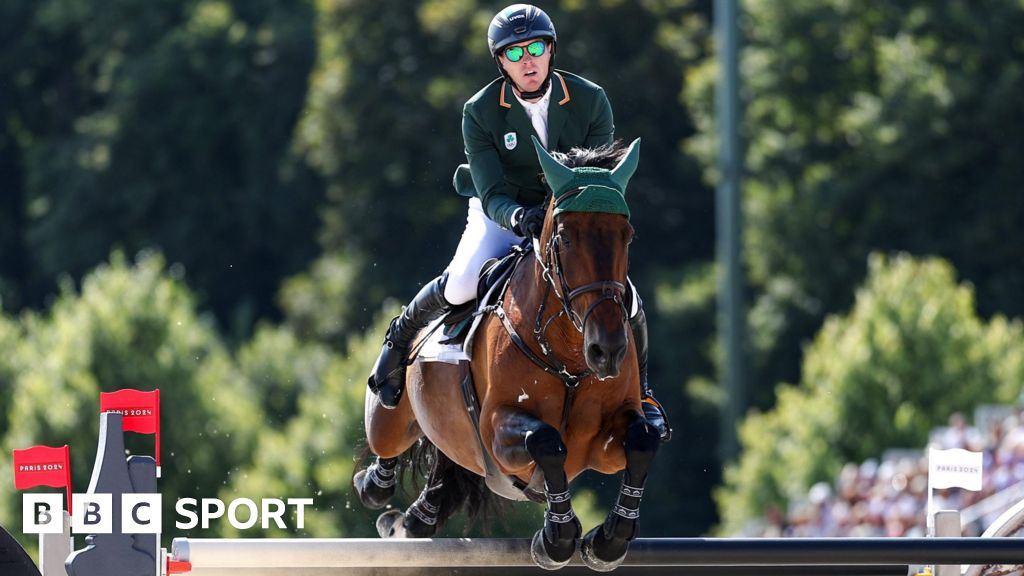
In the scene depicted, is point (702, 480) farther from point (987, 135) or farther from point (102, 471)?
point (102, 471)

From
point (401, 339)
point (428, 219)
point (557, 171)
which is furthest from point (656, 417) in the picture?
point (428, 219)

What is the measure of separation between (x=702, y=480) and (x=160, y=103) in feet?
62.8

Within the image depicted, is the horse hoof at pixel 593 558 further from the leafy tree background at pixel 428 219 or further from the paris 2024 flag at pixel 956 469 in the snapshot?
the leafy tree background at pixel 428 219

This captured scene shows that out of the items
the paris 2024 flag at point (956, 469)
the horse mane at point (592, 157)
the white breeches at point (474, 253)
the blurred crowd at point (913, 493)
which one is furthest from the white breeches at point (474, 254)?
the blurred crowd at point (913, 493)

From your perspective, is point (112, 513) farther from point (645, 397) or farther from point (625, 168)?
point (645, 397)

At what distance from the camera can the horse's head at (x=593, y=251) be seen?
617 centimetres

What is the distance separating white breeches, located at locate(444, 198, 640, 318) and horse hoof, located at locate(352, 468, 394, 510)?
1373mm

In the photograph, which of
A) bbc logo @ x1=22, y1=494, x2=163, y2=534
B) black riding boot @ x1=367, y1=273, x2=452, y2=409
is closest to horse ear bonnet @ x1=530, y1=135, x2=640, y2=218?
black riding boot @ x1=367, y1=273, x2=452, y2=409

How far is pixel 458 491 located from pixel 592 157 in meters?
2.08

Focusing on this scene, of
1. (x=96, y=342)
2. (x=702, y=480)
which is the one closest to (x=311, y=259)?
(x=702, y=480)

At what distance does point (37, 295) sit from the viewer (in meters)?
41.7

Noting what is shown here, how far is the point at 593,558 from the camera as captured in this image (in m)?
6.51

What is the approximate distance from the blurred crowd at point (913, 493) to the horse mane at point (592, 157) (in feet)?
19.6

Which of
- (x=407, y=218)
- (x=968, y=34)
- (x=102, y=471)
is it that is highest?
(x=968, y=34)
